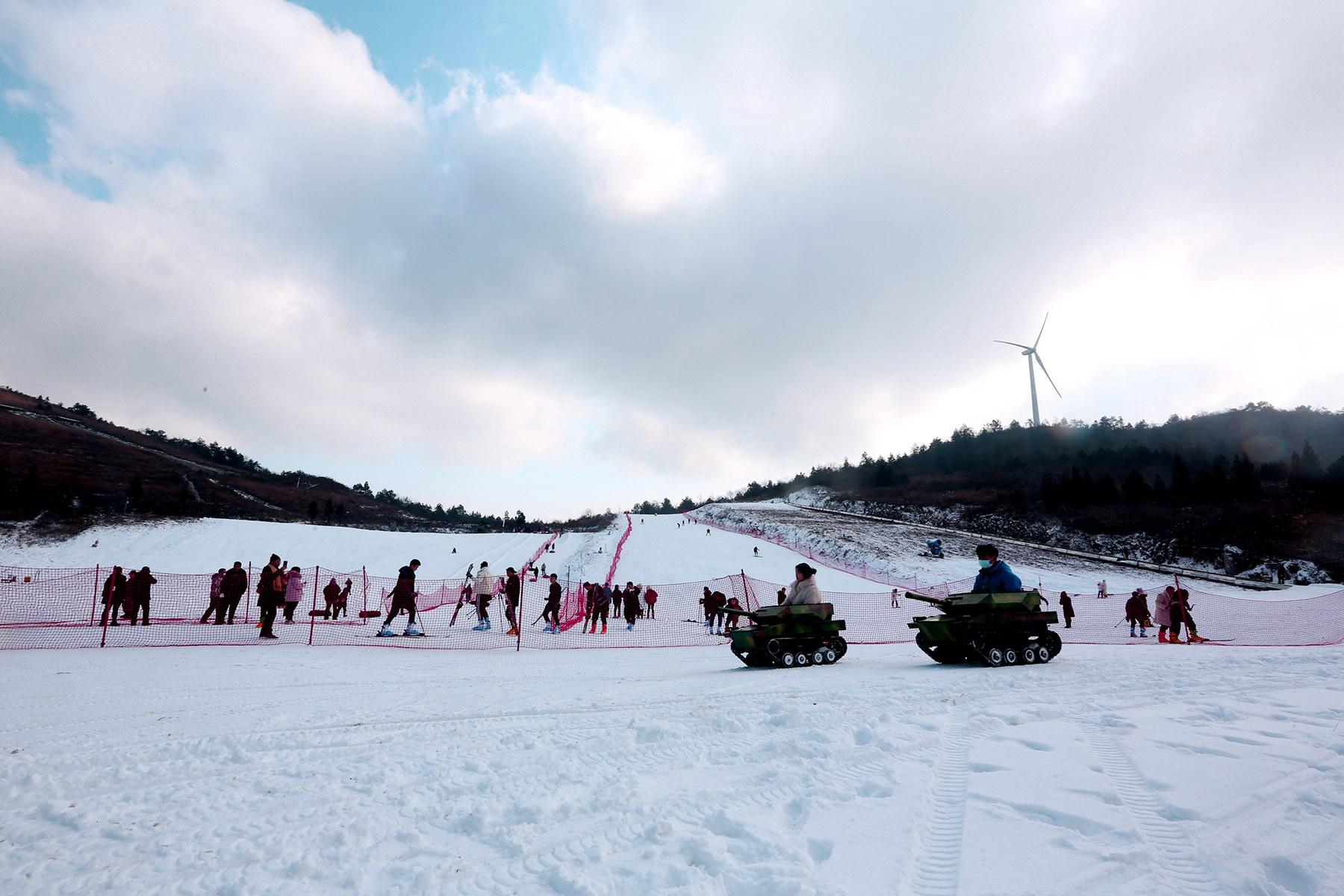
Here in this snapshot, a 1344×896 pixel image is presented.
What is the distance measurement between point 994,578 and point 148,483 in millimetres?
73871

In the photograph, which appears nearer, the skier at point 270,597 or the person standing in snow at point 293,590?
the skier at point 270,597

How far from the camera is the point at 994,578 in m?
11.0

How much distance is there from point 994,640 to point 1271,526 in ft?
189

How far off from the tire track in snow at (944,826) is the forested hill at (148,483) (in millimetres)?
57329

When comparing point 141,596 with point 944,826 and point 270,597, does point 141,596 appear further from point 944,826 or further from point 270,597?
point 944,826

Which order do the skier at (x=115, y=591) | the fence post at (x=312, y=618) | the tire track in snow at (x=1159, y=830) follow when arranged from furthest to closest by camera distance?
the skier at (x=115, y=591)
the fence post at (x=312, y=618)
the tire track in snow at (x=1159, y=830)

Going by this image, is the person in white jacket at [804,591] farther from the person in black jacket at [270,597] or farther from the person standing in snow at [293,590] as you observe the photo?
the person standing in snow at [293,590]

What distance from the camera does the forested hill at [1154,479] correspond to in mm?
53500

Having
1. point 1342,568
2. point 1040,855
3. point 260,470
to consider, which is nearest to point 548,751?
point 1040,855

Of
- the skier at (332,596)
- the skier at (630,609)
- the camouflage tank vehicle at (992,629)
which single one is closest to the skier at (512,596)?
the skier at (630,609)

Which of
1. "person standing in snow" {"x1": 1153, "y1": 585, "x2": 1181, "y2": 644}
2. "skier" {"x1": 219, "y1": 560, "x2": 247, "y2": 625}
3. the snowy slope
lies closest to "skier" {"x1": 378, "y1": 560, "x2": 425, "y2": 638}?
"skier" {"x1": 219, "y1": 560, "x2": 247, "y2": 625}

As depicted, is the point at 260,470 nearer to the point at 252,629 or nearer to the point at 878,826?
the point at 252,629

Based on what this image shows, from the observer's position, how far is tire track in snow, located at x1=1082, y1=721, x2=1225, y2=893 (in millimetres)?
3154

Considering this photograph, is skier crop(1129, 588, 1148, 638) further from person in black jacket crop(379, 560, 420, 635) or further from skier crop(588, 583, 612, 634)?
person in black jacket crop(379, 560, 420, 635)
